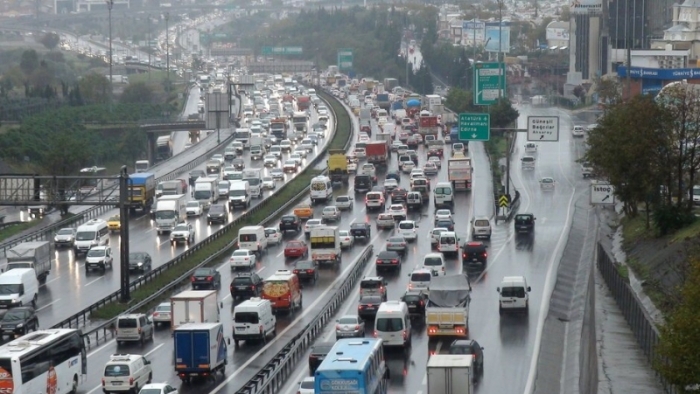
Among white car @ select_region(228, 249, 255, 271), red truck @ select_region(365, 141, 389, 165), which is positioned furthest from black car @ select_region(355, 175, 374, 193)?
white car @ select_region(228, 249, 255, 271)

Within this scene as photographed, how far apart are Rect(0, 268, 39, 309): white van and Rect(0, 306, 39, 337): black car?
12.1 ft

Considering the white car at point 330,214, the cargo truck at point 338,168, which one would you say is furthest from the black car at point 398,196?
the cargo truck at point 338,168

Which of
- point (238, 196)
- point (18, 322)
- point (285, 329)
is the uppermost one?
point (238, 196)

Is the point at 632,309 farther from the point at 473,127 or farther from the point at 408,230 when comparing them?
the point at 473,127

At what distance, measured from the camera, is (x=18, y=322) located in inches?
1528

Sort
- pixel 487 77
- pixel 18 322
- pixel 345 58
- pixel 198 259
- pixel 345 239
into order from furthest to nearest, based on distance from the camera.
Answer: pixel 345 58, pixel 487 77, pixel 345 239, pixel 198 259, pixel 18 322

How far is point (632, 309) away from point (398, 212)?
2774 centimetres

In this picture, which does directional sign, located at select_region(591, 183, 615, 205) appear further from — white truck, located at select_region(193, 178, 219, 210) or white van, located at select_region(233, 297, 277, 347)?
white van, located at select_region(233, 297, 277, 347)

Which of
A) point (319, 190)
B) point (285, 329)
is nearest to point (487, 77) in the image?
point (319, 190)

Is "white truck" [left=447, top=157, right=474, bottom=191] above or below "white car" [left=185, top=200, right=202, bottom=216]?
above

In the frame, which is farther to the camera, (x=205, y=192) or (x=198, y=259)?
(x=205, y=192)

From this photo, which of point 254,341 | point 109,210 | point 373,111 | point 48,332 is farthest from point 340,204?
point 373,111

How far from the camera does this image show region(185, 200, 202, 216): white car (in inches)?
2594

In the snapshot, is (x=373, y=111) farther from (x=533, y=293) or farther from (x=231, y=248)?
(x=533, y=293)
